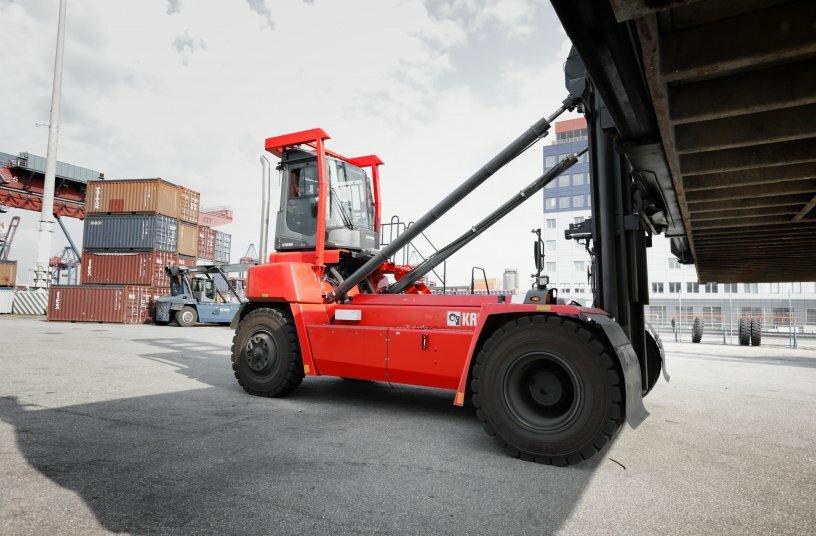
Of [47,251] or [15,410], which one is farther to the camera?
[47,251]

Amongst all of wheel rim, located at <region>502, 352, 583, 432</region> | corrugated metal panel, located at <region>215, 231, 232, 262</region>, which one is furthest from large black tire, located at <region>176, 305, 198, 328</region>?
corrugated metal panel, located at <region>215, 231, 232, 262</region>

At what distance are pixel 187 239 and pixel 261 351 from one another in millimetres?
24049

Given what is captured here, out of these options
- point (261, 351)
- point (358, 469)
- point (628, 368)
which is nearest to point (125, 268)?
point (261, 351)

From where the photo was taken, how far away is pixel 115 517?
2.53 meters

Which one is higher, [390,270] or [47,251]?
[47,251]

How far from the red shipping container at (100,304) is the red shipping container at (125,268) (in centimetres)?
73

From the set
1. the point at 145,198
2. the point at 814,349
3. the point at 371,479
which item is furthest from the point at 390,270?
the point at 145,198

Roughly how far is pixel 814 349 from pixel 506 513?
1886 cm

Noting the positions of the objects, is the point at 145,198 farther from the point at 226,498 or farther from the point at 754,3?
the point at 754,3

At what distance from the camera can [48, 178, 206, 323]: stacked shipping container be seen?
76.4 feet

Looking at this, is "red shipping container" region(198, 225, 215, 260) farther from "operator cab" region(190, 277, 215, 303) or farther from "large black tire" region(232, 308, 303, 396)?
"large black tire" region(232, 308, 303, 396)

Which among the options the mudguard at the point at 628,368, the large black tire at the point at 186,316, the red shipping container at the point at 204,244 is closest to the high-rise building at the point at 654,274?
the mudguard at the point at 628,368

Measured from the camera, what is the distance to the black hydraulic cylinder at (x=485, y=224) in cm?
525

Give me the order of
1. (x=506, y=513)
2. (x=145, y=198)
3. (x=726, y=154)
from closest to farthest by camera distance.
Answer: (x=506, y=513) → (x=726, y=154) → (x=145, y=198)
